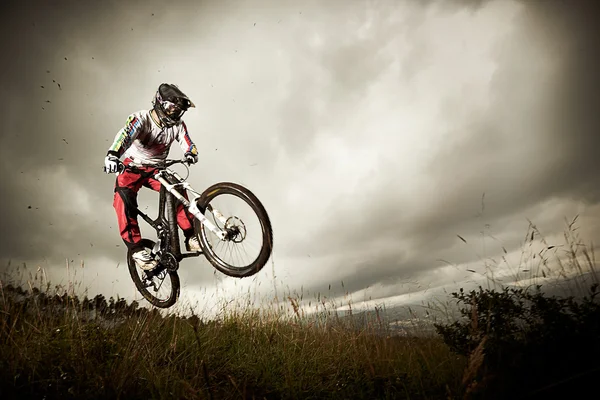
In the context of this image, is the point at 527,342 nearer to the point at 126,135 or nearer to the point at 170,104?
the point at 170,104

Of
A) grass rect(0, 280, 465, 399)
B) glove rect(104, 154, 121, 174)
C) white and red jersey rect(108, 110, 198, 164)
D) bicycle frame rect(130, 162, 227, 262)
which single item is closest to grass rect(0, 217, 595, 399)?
grass rect(0, 280, 465, 399)

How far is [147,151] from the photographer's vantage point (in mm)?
5664

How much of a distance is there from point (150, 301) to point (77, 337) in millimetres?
2958

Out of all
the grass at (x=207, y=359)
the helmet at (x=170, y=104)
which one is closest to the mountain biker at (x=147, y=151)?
the helmet at (x=170, y=104)

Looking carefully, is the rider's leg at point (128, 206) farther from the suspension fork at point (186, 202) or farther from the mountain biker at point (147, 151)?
the suspension fork at point (186, 202)

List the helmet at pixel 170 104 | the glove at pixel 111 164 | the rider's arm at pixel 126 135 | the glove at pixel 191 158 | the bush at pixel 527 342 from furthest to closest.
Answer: the glove at pixel 191 158 → the helmet at pixel 170 104 → the rider's arm at pixel 126 135 → the glove at pixel 111 164 → the bush at pixel 527 342

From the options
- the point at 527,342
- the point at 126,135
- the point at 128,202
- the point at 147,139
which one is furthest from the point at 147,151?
the point at 527,342

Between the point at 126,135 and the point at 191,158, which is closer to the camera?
the point at 126,135

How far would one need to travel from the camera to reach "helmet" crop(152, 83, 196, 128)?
510cm

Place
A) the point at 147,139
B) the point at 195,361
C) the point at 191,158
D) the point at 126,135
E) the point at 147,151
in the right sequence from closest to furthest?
1. the point at 195,361
2. the point at 126,135
3. the point at 191,158
4. the point at 147,139
5. the point at 147,151

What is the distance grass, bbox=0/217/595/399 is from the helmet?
3.01m

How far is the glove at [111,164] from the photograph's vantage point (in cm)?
466

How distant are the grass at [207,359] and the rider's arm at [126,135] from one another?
215cm

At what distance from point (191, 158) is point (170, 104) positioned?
0.95 meters
